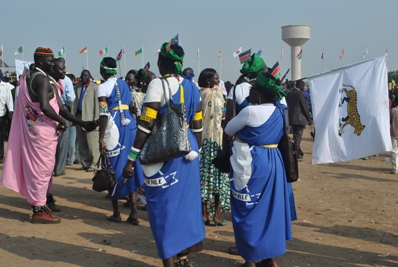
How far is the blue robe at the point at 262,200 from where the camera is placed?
438 centimetres

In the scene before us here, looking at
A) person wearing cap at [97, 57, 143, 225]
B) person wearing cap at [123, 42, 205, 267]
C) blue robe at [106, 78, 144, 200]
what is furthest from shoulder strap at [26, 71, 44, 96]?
person wearing cap at [123, 42, 205, 267]

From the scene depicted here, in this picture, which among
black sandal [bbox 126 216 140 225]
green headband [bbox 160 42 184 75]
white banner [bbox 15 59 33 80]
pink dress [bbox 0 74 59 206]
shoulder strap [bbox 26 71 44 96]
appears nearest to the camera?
green headband [bbox 160 42 184 75]

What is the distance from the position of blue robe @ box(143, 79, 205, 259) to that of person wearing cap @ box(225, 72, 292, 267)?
0.46 m

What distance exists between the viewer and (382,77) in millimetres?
5301

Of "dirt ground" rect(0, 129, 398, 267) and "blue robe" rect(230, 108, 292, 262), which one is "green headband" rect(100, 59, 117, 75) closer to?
"dirt ground" rect(0, 129, 398, 267)

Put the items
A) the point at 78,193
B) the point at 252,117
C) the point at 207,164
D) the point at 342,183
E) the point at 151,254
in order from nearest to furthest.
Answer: the point at 252,117, the point at 151,254, the point at 207,164, the point at 78,193, the point at 342,183

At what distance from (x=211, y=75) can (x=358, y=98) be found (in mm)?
1932

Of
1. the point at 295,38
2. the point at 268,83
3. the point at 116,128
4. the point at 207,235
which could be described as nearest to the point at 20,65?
the point at 116,128

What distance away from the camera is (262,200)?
439 centimetres

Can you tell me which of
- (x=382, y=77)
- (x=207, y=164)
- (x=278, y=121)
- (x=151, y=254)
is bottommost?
(x=151, y=254)

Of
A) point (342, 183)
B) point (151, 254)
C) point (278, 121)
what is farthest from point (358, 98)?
point (342, 183)

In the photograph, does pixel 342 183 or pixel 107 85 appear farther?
pixel 342 183

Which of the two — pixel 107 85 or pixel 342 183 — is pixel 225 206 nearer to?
pixel 107 85

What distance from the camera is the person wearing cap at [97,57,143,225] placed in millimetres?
6246
